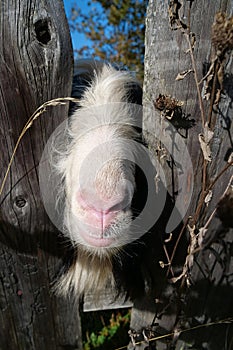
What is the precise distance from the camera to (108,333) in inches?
105

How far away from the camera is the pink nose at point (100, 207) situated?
129 cm

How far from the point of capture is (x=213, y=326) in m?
1.89

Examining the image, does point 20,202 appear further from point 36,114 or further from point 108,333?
point 108,333

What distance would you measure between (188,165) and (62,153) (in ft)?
1.67

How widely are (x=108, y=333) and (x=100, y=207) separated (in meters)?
1.69

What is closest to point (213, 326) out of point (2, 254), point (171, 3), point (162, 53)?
point (2, 254)

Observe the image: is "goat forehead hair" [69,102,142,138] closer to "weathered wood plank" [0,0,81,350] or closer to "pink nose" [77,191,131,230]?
"weathered wood plank" [0,0,81,350]

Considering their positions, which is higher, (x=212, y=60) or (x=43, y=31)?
(x=43, y=31)

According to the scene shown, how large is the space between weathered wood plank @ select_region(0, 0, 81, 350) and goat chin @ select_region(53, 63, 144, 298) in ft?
0.41

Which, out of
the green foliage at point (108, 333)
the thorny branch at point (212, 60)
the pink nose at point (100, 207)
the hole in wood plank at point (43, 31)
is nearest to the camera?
the thorny branch at point (212, 60)

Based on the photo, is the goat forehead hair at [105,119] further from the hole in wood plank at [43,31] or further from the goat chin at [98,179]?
the hole in wood plank at [43,31]

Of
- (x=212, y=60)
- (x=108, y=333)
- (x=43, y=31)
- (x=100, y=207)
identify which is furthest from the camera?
(x=108, y=333)

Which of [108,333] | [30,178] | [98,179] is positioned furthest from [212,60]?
[108,333]

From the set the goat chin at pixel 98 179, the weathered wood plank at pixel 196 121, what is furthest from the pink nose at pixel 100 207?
the weathered wood plank at pixel 196 121
